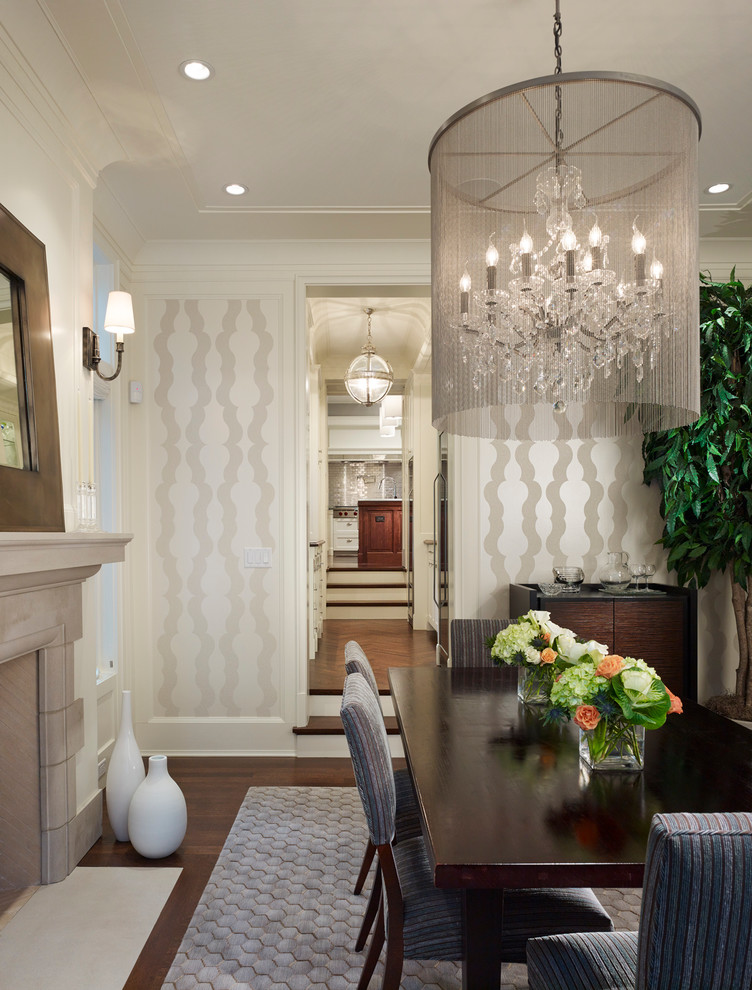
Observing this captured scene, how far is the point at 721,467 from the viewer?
3611 millimetres

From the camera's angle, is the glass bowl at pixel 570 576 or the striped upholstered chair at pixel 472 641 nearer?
the striped upholstered chair at pixel 472 641

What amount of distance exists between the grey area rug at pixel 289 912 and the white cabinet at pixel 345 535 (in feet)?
37.1

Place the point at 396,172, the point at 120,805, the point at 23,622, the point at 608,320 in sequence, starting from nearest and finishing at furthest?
the point at 608,320 → the point at 23,622 → the point at 120,805 → the point at 396,172

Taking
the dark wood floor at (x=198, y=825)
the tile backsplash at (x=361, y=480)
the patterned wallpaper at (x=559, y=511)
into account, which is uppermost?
the tile backsplash at (x=361, y=480)

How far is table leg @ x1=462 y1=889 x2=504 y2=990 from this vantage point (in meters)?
1.34

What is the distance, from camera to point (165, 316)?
4078 millimetres

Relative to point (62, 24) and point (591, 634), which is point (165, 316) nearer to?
point (62, 24)

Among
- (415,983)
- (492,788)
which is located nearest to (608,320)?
(492,788)

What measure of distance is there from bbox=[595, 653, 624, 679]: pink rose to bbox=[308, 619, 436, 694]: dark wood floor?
2.88 metres

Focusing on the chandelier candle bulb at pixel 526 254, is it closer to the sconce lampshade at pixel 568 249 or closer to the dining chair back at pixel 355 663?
the sconce lampshade at pixel 568 249

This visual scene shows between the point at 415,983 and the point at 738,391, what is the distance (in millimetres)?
2972

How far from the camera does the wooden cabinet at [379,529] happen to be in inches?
471

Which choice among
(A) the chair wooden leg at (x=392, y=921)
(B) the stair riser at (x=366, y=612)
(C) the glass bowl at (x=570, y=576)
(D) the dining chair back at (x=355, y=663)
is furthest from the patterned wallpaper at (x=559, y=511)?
(B) the stair riser at (x=366, y=612)

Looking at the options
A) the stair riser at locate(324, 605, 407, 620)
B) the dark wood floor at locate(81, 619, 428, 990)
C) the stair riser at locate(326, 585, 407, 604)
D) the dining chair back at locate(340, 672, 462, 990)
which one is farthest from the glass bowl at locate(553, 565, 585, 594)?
the stair riser at locate(326, 585, 407, 604)
